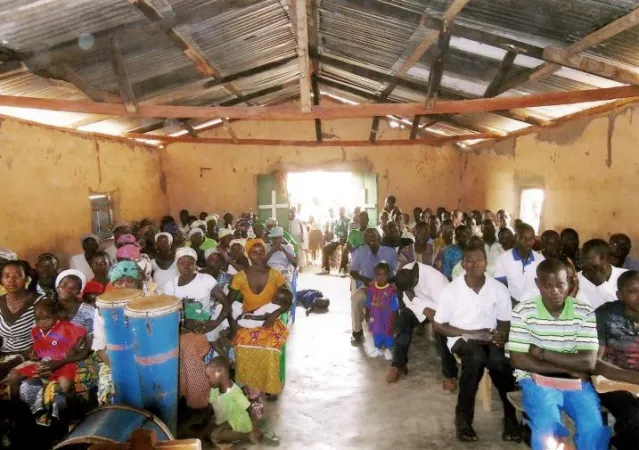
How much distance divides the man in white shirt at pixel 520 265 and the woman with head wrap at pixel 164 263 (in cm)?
358

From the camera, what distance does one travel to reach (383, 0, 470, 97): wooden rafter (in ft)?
12.6

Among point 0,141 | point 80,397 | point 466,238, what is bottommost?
point 80,397

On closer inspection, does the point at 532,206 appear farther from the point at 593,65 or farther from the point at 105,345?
the point at 105,345

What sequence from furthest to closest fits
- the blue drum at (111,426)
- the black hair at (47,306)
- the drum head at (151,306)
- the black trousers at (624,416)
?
the black hair at (47,306) < the drum head at (151,306) < the black trousers at (624,416) < the blue drum at (111,426)

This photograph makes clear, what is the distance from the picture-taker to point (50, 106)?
4.87 m

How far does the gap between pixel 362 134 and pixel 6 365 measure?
32.6 ft

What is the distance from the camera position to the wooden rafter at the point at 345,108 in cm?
457

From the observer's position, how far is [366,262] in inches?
236

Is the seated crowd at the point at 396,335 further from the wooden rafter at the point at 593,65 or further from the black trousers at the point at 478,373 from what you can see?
the wooden rafter at the point at 593,65

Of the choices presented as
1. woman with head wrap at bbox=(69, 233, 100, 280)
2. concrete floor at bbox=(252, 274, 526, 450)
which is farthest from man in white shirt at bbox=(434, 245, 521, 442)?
woman with head wrap at bbox=(69, 233, 100, 280)

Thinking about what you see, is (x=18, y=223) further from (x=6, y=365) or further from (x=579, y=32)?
(x=579, y=32)

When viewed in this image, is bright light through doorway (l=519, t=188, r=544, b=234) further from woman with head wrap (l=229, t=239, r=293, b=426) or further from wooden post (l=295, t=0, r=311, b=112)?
woman with head wrap (l=229, t=239, r=293, b=426)

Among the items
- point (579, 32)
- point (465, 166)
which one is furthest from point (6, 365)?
point (465, 166)

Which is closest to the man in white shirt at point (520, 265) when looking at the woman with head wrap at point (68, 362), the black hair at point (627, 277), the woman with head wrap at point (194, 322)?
the black hair at point (627, 277)
